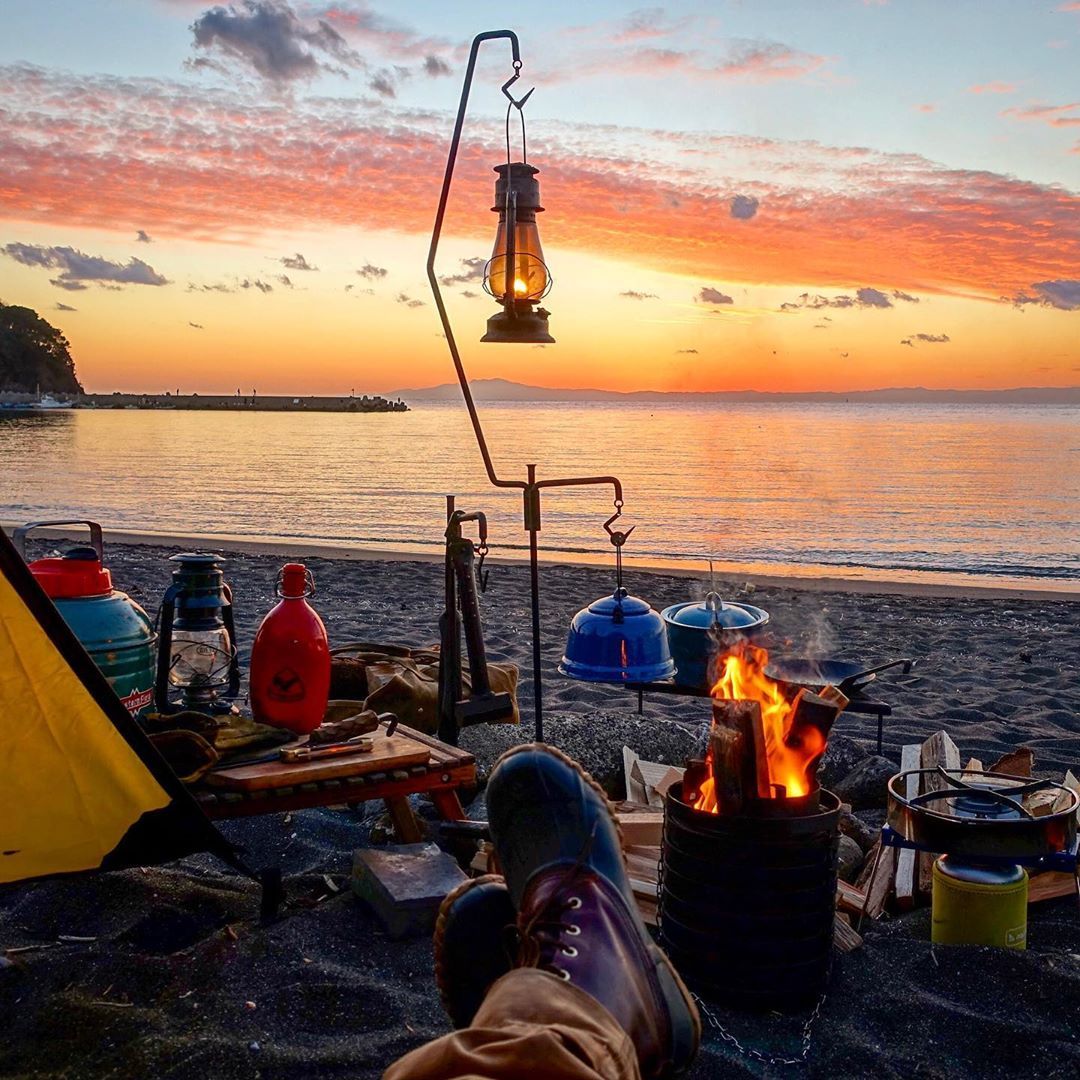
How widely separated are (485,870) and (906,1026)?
150 cm

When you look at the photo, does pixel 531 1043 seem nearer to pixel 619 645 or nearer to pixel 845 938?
pixel 845 938

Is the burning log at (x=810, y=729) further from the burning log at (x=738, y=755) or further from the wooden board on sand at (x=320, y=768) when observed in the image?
the wooden board on sand at (x=320, y=768)

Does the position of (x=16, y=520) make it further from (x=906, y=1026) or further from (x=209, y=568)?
(x=906, y=1026)

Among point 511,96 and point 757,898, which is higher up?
point 511,96

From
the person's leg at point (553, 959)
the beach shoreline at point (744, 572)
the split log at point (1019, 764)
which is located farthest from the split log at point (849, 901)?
the beach shoreline at point (744, 572)

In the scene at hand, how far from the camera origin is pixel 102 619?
3775 mm

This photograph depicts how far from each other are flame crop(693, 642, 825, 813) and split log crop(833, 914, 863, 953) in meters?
0.60

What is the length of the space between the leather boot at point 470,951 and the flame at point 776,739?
0.77 meters

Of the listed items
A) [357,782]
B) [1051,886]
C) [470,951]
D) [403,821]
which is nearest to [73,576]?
[357,782]

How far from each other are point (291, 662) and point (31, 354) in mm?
146314

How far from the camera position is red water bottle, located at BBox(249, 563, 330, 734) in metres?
3.77

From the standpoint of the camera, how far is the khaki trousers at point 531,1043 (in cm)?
173

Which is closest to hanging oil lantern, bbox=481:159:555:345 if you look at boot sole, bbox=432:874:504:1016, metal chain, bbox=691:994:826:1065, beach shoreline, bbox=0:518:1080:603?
boot sole, bbox=432:874:504:1016

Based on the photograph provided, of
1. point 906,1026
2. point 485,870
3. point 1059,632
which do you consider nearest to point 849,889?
point 906,1026
